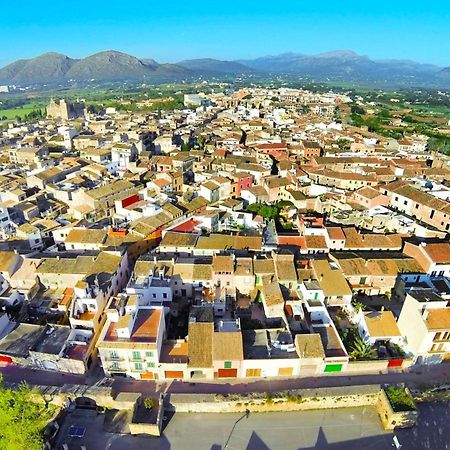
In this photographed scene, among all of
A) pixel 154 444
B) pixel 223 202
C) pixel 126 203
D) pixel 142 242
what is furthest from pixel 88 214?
pixel 154 444

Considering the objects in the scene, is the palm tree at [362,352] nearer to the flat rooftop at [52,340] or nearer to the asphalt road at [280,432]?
the asphalt road at [280,432]

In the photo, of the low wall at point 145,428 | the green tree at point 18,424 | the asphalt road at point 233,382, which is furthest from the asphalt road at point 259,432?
the green tree at point 18,424

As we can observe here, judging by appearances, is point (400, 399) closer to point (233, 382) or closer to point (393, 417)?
point (393, 417)

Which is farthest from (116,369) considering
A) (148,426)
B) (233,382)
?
(233,382)

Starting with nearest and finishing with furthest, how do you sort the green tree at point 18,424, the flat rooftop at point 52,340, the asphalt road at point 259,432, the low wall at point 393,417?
the green tree at point 18,424 → the asphalt road at point 259,432 → the low wall at point 393,417 → the flat rooftop at point 52,340

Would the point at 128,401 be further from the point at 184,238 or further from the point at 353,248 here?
the point at 353,248
